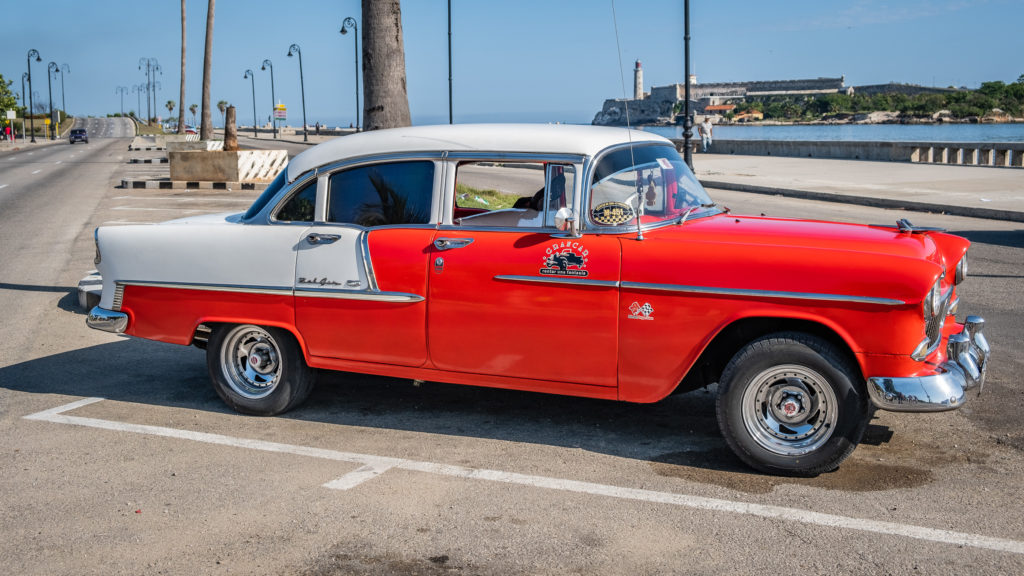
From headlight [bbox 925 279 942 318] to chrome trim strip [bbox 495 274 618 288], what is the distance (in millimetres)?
1515

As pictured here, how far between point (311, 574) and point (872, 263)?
294cm


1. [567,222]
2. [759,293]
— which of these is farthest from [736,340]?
[567,222]

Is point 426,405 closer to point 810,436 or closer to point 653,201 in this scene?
point 653,201

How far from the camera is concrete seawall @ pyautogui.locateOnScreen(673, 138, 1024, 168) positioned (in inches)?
1210

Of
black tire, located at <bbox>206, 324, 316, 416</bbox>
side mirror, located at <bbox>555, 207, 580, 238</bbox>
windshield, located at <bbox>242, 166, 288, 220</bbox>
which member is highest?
windshield, located at <bbox>242, 166, 288, 220</bbox>

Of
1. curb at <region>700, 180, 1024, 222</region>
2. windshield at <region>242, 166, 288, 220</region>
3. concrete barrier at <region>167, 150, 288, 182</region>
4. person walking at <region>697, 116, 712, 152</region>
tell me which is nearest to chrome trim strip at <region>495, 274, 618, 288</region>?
windshield at <region>242, 166, 288, 220</region>

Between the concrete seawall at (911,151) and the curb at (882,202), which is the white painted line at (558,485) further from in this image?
the concrete seawall at (911,151)

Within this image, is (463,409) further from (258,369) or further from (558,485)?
(558,485)

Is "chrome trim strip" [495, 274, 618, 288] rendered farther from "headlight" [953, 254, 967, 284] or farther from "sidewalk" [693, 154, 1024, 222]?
"sidewalk" [693, 154, 1024, 222]

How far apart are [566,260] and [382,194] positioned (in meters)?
→ 1.30

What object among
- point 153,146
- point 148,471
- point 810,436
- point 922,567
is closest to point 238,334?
point 148,471

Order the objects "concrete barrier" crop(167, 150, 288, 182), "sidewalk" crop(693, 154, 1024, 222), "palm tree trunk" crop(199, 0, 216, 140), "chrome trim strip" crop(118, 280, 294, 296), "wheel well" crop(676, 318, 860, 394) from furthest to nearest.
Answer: "palm tree trunk" crop(199, 0, 216, 140) < "concrete barrier" crop(167, 150, 288, 182) < "sidewalk" crop(693, 154, 1024, 222) < "chrome trim strip" crop(118, 280, 294, 296) < "wheel well" crop(676, 318, 860, 394)

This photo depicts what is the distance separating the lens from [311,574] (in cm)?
383

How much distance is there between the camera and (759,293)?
4762 millimetres
